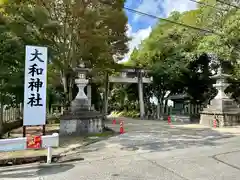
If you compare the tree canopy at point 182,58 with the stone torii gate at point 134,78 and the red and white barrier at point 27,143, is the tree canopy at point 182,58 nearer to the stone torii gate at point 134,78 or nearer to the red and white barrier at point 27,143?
the stone torii gate at point 134,78

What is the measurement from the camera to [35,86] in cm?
752

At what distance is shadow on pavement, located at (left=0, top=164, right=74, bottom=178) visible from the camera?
5602 millimetres

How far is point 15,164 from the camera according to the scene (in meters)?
6.73

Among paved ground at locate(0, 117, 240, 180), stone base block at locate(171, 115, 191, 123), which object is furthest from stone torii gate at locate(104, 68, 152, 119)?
paved ground at locate(0, 117, 240, 180)

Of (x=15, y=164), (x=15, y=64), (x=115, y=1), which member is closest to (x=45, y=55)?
(x=15, y=64)

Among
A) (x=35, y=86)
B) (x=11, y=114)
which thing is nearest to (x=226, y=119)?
(x=35, y=86)

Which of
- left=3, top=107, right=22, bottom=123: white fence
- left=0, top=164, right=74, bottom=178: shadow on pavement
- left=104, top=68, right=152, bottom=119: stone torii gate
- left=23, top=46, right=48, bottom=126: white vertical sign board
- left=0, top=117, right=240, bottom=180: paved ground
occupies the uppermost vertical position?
left=104, top=68, right=152, bottom=119: stone torii gate

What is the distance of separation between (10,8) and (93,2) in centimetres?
373

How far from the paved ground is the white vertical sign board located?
1.45m

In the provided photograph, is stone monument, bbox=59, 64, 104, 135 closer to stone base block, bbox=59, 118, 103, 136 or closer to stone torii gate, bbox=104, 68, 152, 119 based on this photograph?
stone base block, bbox=59, 118, 103, 136

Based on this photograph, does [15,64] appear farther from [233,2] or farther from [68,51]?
[233,2]

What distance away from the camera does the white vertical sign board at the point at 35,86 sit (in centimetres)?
730

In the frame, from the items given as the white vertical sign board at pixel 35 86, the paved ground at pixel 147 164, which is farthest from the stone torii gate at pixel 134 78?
the white vertical sign board at pixel 35 86

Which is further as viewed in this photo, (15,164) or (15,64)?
(15,64)
